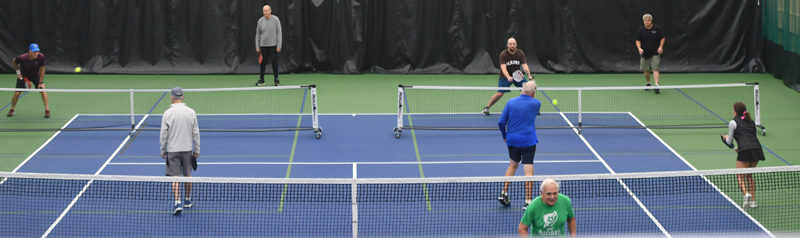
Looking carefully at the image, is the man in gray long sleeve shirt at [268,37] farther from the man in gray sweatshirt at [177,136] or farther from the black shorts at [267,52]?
the man in gray sweatshirt at [177,136]

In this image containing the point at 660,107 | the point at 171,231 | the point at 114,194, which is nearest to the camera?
the point at 171,231

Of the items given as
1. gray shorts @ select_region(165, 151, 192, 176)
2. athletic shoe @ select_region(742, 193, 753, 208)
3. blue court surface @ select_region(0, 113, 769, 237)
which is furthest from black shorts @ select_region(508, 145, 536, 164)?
gray shorts @ select_region(165, 151, 192, 176)

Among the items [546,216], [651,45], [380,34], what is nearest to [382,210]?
[546,216]

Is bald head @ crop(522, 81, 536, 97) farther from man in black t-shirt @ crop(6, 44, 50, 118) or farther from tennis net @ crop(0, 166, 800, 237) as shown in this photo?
man in black t-shirt @ crop(6, 44, 50, 118)

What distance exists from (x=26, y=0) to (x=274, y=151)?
A: 10.9 m

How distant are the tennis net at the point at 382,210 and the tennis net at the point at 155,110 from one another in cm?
381

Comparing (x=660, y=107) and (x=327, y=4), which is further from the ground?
(x=327, y=4)

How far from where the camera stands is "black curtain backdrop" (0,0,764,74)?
21922 millimetres

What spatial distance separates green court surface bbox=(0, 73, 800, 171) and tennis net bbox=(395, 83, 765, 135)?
20.0 inches

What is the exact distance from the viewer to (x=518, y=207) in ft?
35.9

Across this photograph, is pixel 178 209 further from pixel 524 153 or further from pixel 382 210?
pixel 524 153

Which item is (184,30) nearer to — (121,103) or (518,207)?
(121,103)

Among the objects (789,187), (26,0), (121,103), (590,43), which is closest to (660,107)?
(590,43)

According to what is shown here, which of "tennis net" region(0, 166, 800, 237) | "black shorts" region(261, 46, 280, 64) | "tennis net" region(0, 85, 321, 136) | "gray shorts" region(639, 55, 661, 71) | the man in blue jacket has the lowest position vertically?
"tennis net" region(0, 166, 800, 237)
